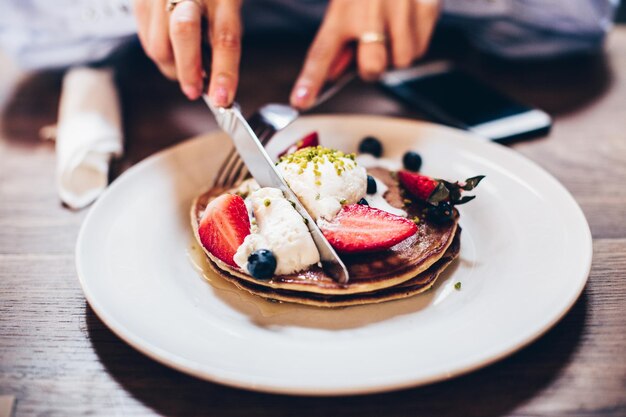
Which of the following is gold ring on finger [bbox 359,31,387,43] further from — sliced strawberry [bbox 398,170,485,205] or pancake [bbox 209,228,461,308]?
pancake [bbox 209,228,461,308]

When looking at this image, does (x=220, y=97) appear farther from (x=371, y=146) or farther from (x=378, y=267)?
(x=378, y=267)

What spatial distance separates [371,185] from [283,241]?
32 cm

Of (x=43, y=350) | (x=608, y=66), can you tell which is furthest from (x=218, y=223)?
(x=608, y=66)

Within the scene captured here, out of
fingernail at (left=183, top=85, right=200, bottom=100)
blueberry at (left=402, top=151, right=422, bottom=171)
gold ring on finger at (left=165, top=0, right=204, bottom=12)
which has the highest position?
gold ring on finger at (left=165, top=0, right=204, bottom=12)

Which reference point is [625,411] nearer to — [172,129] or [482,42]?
[172,129]

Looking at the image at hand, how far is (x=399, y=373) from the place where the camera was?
91cm

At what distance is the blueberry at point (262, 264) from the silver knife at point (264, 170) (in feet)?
0.38

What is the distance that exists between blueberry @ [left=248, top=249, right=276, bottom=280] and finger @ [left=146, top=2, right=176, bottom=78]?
794mm

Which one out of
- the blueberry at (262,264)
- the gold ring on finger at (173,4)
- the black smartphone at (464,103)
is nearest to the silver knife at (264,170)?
the blueberry at (262,264)

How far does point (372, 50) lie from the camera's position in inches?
73.5

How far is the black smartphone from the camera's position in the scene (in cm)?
181

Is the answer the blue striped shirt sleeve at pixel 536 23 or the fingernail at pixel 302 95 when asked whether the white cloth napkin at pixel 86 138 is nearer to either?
the fingernail at pixel 302 95

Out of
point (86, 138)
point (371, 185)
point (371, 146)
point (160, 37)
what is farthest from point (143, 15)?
point (371, 185)

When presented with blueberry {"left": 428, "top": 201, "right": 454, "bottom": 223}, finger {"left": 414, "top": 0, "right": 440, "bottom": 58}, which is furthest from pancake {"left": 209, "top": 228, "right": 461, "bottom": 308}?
finger {"left": 414, "top": 0, "right": 440, "bottom": 58}
